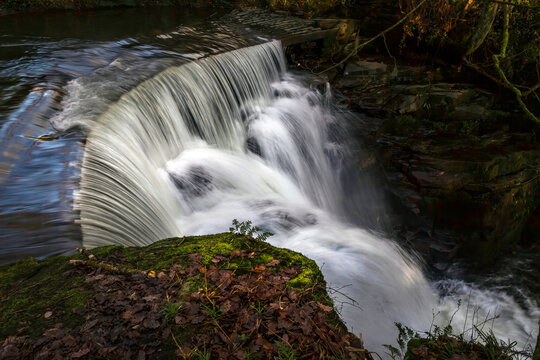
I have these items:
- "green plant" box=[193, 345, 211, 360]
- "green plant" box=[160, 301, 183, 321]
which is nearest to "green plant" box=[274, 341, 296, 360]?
"green plant" box=[193, 345, 211, 360]

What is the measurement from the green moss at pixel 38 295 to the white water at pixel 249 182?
0.45 m

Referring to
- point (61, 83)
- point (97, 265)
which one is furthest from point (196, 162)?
point (97, 265)

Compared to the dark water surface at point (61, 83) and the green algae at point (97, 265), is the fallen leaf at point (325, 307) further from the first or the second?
the dark water surface at point (61, 83)

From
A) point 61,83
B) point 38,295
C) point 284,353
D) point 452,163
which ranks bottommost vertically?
point 452,163

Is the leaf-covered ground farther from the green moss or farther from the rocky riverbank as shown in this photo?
the rocky riverbank

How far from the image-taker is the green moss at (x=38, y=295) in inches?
79.0

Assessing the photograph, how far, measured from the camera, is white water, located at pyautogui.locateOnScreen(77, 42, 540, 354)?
3988mm

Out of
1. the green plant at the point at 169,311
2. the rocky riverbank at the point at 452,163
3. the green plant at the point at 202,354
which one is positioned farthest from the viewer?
the rocky riverbank at the point at 452,163

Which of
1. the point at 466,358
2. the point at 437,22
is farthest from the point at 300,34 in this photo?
the point at 466,358

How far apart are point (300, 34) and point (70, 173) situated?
24.2 feet

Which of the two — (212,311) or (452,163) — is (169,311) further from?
(452,163)

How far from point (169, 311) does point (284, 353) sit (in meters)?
0.67

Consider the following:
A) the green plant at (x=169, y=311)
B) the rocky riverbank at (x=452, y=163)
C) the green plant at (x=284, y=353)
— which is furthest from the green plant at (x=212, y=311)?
the rocky riverbank at (x=452, y=163)

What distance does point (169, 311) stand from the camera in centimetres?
206
